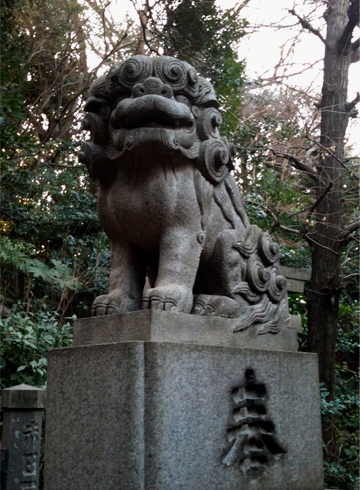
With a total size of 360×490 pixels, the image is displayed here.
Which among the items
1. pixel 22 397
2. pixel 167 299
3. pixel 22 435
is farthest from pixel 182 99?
pixel 22 435

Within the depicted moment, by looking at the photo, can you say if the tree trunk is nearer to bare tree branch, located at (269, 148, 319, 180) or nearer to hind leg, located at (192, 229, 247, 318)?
bare tree branch, located at (269, 148, 319, 180)

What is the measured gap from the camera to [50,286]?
827 cm

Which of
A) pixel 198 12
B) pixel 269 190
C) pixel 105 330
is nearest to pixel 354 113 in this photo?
pixel 269 190

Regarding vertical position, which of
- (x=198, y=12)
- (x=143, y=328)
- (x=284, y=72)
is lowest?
(x=143, y=328)

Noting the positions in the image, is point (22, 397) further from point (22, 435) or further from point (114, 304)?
point (114, 304)

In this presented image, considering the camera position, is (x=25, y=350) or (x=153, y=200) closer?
(x=153, y=200)

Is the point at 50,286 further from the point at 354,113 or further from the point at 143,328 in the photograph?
the point at 143,328

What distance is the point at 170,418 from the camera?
101 inches

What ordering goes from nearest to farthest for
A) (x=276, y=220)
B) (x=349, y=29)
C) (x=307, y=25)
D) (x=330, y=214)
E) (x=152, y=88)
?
1. (x=152, y=88)
2. (x=276, y=220)
3. (x=330, y=214)
4. (x=349, y=29)
5. (x=307, y=25)

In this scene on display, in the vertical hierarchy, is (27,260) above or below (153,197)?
above

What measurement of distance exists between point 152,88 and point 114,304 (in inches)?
44.3

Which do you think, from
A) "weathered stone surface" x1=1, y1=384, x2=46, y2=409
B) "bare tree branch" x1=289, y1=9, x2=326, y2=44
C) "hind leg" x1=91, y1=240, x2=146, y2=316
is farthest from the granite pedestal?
"bare tree branch" x1=289, y1=9, x2=326, y2=44

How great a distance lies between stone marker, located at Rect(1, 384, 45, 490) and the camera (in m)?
4.35

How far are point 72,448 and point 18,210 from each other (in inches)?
236
